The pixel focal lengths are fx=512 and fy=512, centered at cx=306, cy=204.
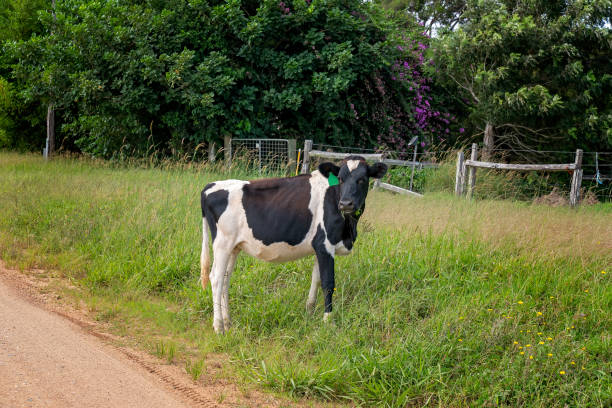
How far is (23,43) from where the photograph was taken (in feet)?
50.1

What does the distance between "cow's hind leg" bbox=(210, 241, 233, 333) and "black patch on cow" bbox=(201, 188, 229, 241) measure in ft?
0.59

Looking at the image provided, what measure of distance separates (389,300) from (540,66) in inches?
621

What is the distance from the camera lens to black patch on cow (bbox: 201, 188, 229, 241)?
197 inches

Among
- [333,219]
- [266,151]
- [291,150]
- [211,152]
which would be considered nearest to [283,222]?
[333,219]

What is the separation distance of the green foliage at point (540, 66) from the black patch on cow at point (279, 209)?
13447 millimetres

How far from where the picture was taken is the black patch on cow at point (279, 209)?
4.83 metres

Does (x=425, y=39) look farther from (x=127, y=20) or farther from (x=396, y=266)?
(x=396, y=266)

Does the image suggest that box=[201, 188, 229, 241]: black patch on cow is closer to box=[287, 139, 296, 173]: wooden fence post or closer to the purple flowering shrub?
box=[287, 139, 296, 173]: wooden fence post

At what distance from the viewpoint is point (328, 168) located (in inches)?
185

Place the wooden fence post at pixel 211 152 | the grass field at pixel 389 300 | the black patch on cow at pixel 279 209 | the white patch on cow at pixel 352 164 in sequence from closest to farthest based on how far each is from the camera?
the grass field at pixel 389 300
the white patch on cow at pixel 352 164
the black patch on cow at pixel 279 209
the wooden fence post at pixel 211 152

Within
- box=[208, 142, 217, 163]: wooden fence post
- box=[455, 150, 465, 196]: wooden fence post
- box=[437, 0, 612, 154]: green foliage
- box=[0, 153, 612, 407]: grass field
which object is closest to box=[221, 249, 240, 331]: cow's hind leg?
box=[0, 153, 612, 407]: grass field

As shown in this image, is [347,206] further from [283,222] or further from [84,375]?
[84,375]

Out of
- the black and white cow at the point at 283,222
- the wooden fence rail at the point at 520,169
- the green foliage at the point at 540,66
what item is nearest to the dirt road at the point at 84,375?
the black and white cow at the point at 283,222

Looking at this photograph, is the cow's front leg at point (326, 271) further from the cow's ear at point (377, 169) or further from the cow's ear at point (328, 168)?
the cow's ear at point (377, 169)
